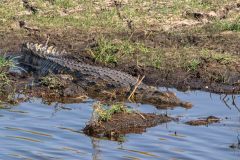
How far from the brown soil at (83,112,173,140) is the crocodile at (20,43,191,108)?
2.64 feet

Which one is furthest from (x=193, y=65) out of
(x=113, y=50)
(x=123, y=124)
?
(x=123, y=124)

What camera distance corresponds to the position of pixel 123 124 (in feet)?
29.3

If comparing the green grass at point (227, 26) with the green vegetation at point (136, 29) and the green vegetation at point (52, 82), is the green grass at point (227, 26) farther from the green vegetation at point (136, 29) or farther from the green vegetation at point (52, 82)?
the green vegetation at point (52, 82)

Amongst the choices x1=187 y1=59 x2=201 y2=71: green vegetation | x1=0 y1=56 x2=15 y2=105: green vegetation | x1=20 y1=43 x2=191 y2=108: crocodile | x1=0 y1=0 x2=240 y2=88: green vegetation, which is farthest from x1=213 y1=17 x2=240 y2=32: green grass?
x1=0 y1=56 x2=15 y2=105: green vegetation

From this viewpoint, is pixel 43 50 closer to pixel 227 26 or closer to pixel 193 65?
pixel 193 65

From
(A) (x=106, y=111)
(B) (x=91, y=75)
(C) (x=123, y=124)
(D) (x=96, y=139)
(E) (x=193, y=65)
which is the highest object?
(E) (x=193, y=65)

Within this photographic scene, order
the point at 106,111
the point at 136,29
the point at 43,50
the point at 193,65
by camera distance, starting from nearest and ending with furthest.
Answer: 1. the point at 106,111
2. the point at 193,65
3. the point at 43,50
4. the point at 136,29

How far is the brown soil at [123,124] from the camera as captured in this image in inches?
342

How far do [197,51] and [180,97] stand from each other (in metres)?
1.79

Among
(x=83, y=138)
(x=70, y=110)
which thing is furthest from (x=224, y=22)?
(x=83, y=138)

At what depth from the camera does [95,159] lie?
7707 millimetres

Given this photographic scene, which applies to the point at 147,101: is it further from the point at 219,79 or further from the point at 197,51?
the point at 197,51

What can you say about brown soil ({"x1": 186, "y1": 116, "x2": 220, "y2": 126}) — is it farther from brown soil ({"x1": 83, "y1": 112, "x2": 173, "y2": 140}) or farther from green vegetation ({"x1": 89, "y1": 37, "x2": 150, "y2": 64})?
green vegetation ({"x1": 89, "y1": 37, "x2": 150, "y2": 64})

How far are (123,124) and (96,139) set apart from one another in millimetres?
566
